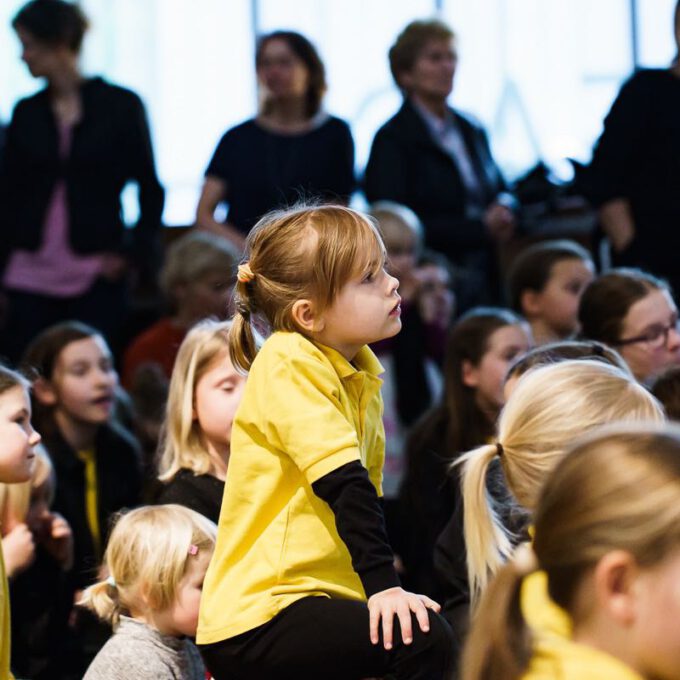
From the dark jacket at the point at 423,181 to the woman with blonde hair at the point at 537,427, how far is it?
2.47 metres

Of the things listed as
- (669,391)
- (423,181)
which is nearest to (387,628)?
(669,391)

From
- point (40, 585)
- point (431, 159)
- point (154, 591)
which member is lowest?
point (40, 585)

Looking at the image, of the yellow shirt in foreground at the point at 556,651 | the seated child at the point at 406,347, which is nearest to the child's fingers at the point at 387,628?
the yellow shirt in foreground at the point at 556,651

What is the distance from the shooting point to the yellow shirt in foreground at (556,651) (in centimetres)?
141

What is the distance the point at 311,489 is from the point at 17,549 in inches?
41.1

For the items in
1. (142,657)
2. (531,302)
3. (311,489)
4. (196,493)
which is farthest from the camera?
(531,302)

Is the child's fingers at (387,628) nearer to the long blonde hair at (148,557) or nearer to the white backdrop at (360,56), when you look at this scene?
the long blonde hair at (148,557)

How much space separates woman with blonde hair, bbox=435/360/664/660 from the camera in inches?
87.0

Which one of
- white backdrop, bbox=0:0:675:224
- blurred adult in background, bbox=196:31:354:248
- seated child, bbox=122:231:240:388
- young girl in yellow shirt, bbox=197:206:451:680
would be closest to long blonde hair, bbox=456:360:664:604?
young girl in yellow shirt, bbox=197:206:451:680

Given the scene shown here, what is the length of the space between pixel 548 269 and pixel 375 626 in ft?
8.00

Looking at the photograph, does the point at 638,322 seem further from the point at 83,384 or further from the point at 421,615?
the point at 421,615

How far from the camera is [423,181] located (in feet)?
15.6

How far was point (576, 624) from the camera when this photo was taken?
1445mm

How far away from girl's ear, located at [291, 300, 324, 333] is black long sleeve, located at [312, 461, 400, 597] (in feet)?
0.94
